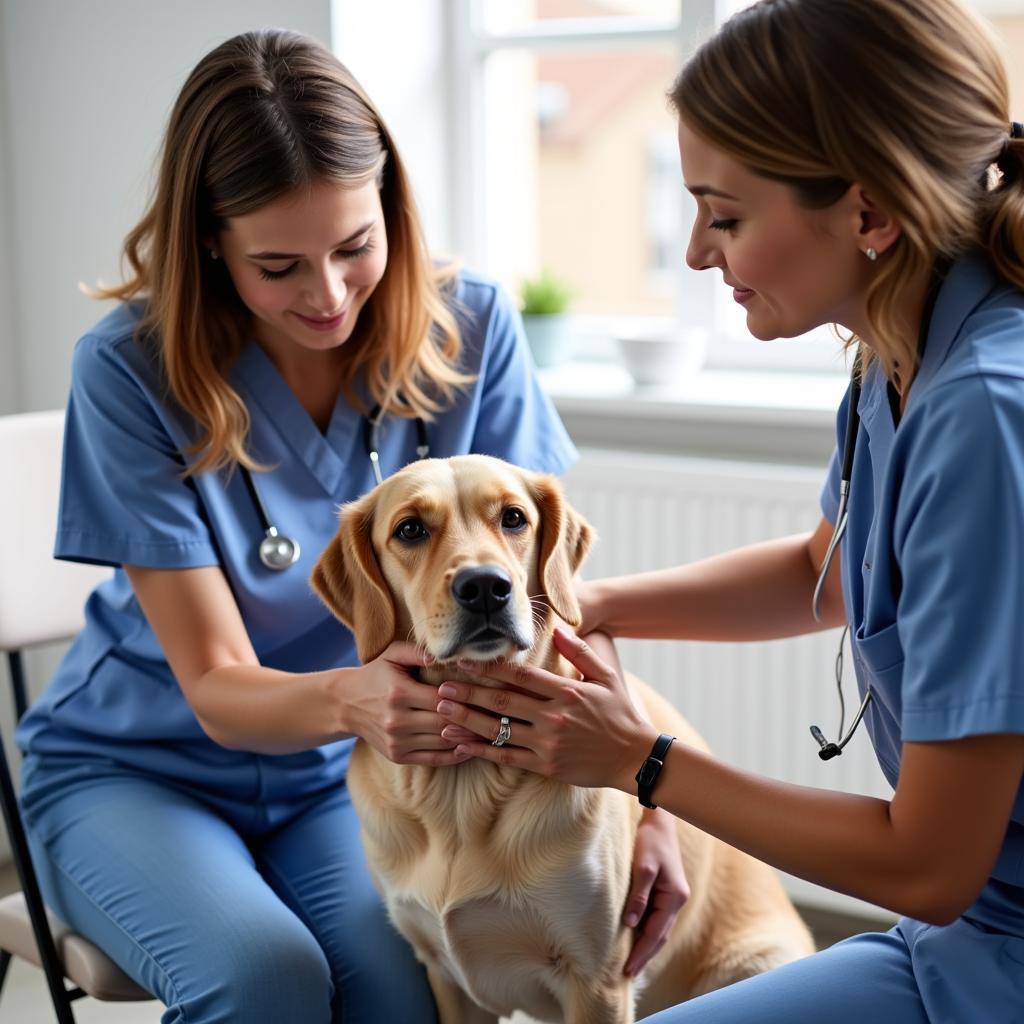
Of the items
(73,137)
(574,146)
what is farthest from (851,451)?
(574,146)

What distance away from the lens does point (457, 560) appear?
4.12 feet

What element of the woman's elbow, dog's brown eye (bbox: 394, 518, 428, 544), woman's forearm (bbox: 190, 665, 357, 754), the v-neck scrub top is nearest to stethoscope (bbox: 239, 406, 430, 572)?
woman's forearm (bbox: 190, 665, 357, 754)

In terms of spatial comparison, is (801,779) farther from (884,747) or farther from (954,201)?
(954,201)

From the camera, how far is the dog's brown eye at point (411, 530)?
4.30 feet

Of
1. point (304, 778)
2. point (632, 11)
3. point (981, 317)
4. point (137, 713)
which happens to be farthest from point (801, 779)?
point (632, 11)

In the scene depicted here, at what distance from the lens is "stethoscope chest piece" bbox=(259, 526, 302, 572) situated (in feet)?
5.24

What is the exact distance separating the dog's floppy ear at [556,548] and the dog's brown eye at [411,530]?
0.46ft

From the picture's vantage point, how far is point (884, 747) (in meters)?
1.24

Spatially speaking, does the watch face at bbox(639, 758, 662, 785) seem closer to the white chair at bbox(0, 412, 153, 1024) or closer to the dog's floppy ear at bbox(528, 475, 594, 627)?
the dog's floppy ear at bbox(528, 475, 594, 627)

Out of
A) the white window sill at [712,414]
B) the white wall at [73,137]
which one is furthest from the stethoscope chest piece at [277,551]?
the white wall at [73,137]

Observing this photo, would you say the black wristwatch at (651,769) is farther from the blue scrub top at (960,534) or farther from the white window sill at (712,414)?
the white window sill at (712,414)

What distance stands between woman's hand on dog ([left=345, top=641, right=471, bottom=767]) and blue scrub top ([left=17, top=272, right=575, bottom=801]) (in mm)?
316

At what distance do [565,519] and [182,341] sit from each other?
1.83ft

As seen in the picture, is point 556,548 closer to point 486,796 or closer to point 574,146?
point 486,796
